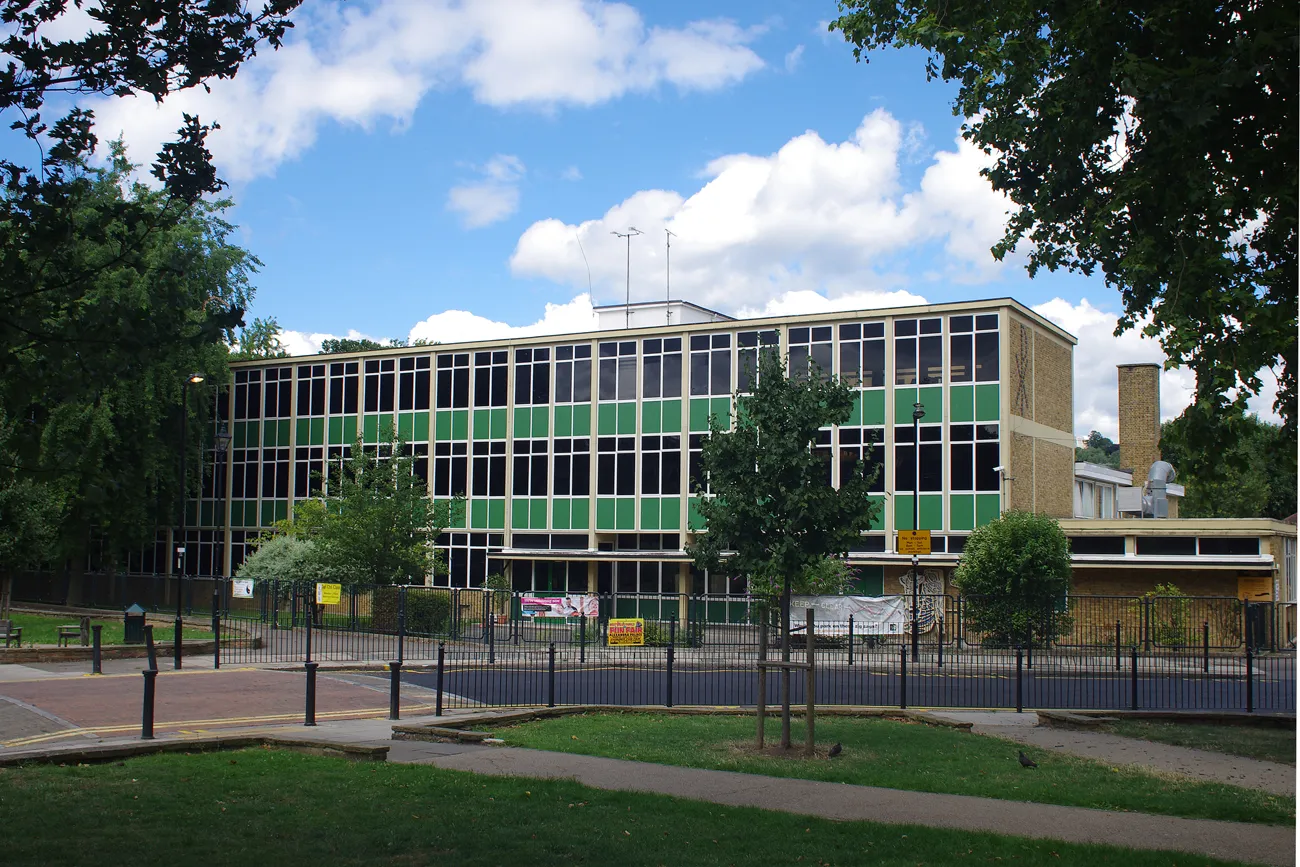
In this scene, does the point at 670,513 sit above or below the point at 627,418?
below

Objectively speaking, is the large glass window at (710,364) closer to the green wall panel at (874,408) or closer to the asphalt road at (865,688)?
the green wall panel at (874,408)

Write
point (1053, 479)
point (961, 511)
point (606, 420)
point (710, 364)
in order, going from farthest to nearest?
point (606, 420) < point (710, 364) < point (1053, 479) < point (961, 511)

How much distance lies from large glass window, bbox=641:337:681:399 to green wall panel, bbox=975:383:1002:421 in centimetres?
1128

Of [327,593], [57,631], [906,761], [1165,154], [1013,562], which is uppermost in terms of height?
[1165,154]

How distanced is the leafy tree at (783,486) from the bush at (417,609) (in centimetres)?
1970

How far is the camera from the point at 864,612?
1358 inches

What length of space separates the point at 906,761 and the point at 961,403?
28377 mm

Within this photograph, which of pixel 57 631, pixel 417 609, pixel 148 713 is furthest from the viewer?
pixel 417 609

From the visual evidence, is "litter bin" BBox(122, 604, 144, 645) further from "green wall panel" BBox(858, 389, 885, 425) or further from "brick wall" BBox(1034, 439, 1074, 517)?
"brick wall" BBox(1034, 439, 1074, 517)

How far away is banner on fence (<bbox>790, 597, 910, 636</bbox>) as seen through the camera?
3438 cm

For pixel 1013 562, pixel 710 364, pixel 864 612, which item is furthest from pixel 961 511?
pixel 710 364

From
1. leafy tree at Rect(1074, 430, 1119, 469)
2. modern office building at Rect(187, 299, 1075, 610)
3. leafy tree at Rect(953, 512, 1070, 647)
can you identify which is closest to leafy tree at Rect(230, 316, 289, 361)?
modern office building at Rect(187, 299, 1075, 610)

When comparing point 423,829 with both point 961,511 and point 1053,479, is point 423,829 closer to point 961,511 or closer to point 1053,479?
point 961,511

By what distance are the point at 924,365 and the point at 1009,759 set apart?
28419 millimetres
